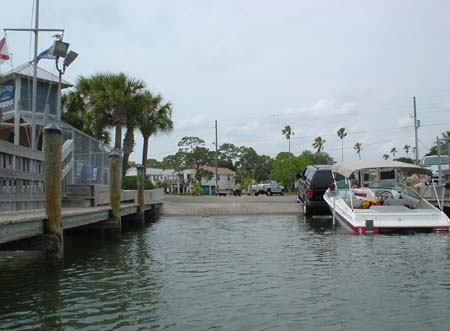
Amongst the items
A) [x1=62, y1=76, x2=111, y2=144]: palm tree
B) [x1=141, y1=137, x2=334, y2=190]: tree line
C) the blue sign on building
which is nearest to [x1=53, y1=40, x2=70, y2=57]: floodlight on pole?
the blue sign on building

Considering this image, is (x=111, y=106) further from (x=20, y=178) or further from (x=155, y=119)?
(x=20, y=178)

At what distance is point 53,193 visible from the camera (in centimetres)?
970

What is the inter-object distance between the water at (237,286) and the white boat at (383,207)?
24.3 inches

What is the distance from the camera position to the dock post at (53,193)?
9.63m

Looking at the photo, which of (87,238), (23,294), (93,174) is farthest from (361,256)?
(93,174)

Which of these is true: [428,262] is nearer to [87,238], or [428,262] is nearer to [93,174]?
[87,238]

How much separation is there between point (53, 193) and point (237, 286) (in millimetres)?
3999

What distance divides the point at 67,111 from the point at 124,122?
13.1 feet

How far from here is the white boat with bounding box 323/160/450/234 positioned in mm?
14281

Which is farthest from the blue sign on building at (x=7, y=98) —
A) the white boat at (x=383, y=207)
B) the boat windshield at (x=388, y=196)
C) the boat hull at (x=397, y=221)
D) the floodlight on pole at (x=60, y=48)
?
the boat hull at (x=397, y=221)

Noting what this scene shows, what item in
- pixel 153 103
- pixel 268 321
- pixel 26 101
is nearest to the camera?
pixel 268 321

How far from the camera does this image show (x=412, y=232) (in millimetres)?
14406

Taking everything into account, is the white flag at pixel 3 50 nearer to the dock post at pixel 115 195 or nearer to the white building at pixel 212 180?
the dock post at pixel 115 195

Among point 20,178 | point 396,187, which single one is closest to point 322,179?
point 396,187
